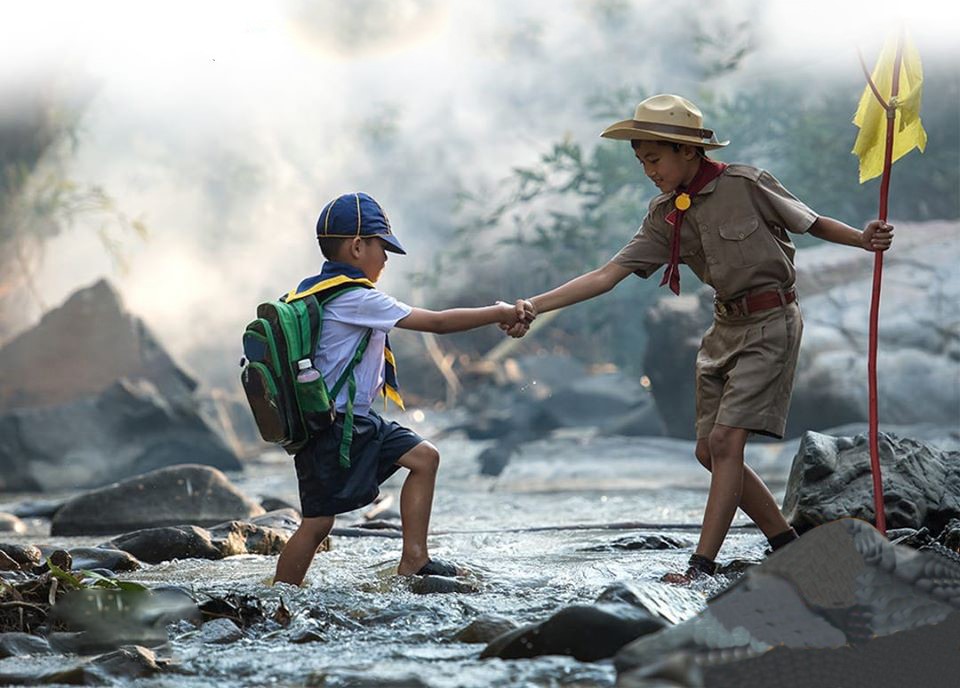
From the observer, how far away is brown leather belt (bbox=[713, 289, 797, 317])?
440 cm

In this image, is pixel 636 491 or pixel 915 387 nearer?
pixel 636 491

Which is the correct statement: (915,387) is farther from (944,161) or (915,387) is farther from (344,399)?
(344,399)

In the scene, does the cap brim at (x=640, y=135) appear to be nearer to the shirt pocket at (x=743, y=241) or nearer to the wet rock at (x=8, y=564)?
the shirt pocket at (x=743, y=241)

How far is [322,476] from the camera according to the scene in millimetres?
4254

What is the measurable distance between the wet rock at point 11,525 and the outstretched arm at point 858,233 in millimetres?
5056

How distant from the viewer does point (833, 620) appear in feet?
9.29

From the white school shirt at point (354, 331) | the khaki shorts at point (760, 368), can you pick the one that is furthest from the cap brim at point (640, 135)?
the white school shirt at point (354, 331)

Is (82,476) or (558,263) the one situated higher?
(558,263)

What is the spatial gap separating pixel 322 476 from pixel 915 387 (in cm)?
724

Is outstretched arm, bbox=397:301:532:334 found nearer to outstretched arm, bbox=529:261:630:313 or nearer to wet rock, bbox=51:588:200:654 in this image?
outstretched arm, bbox=529:261:630:313

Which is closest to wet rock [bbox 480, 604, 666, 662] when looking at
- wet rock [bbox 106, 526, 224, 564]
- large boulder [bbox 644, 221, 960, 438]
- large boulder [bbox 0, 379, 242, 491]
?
wet rock [bbox 106, 526, 224, 564]

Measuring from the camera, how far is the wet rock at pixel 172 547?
5.39m

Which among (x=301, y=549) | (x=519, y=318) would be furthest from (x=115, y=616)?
(x=519, y=318)

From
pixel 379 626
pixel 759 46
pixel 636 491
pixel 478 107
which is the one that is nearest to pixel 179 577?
pixel 379 626
